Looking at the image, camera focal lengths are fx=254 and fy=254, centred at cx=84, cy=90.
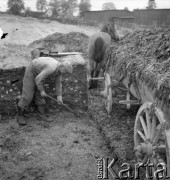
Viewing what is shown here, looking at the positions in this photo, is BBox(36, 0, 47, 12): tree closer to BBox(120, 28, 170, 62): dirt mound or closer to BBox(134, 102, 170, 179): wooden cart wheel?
BBox(120, 28, 170, 62): dirt mound

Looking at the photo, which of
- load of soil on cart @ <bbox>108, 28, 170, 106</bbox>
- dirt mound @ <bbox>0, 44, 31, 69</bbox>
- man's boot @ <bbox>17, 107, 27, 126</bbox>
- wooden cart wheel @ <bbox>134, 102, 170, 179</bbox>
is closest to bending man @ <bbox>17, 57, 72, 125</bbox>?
man's boot @ <bbox>17, 107, 27, 126</bbox>

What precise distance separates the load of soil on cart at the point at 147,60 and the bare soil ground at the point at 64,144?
3.58ft

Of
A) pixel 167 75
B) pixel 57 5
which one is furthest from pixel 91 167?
pixel 57 5

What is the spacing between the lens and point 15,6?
135 feet

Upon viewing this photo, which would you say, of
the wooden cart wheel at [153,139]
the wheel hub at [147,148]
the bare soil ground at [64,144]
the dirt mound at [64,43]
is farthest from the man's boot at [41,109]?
the dirt mound at [64,43]

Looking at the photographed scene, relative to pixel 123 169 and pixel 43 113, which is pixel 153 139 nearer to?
pixel 123 169

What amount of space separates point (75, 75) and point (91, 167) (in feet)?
7.66

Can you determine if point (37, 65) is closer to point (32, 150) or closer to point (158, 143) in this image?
point (32, 150)

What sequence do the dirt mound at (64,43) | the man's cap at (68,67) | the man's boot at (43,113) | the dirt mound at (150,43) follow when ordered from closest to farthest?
the dirt mound at (150,43), the man's cap at (68,67), the man's boot at (43,113), the dirt mound at (64,43)

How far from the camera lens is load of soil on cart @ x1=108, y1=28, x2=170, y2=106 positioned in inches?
120

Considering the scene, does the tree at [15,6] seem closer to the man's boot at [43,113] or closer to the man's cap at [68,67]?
the man's boot at [43,113]

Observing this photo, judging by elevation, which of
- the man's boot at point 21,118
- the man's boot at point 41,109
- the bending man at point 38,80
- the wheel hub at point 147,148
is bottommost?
the man's boot at point 21,118

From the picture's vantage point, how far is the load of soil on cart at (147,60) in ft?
10.0

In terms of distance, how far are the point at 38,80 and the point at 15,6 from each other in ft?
131
